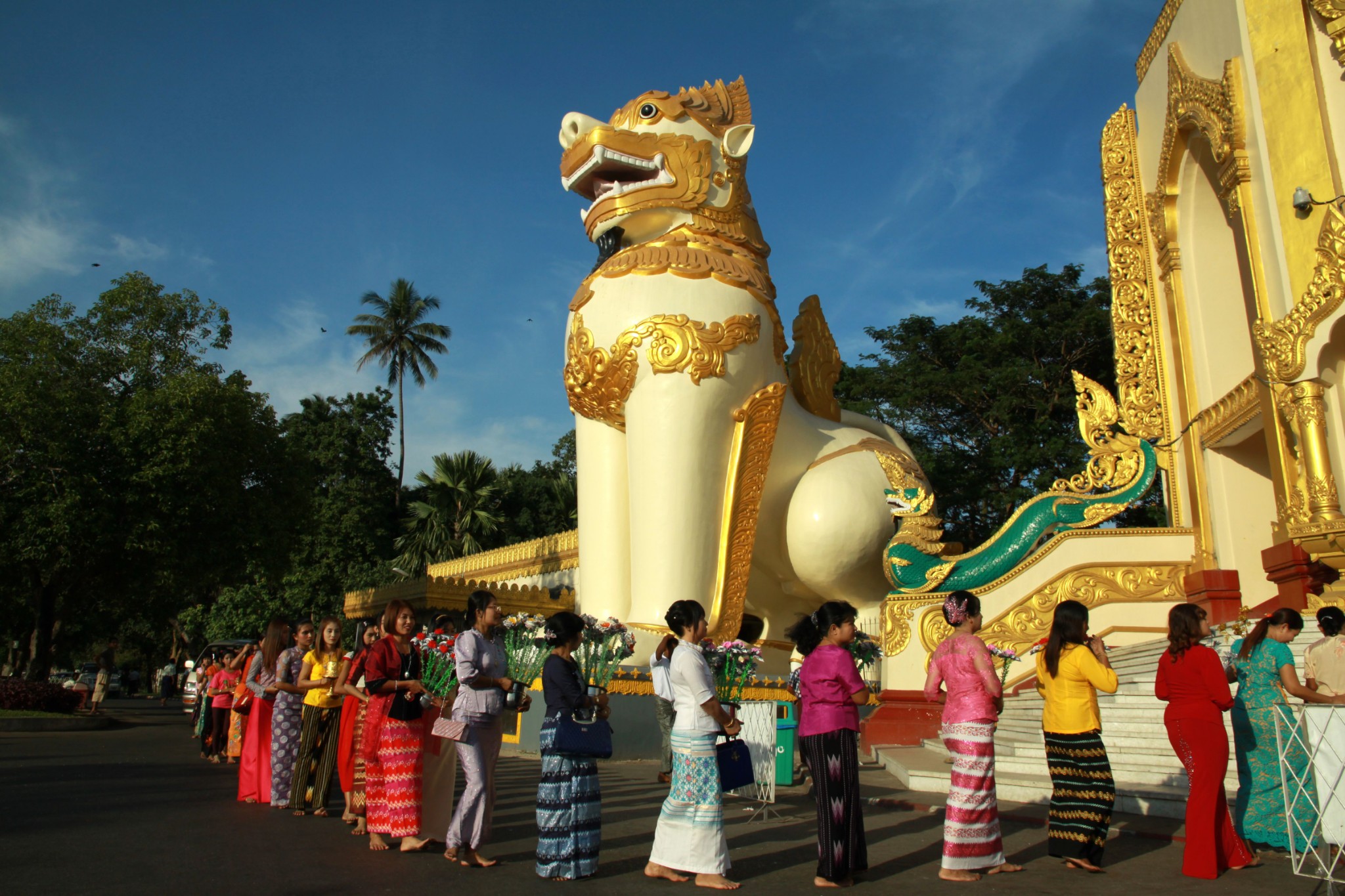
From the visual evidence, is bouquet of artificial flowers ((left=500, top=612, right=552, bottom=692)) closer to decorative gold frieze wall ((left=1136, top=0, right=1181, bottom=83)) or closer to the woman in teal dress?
the woman in teal dress

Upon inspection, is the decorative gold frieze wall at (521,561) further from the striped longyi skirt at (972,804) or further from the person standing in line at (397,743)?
the striped longyi skirt at (972,804)

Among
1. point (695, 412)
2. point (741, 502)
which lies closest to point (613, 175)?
point (695, 412)

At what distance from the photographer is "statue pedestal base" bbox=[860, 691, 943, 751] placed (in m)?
9.67

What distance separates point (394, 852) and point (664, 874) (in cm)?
148

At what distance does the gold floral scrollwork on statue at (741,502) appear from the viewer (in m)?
9.96

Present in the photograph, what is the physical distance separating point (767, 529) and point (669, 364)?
2.31m

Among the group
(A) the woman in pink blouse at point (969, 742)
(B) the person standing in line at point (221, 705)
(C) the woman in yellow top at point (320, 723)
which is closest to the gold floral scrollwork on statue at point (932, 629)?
(A) the woman in pink blouse at point (969, 742)

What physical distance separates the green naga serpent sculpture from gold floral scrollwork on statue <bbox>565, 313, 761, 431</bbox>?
98.4 inches

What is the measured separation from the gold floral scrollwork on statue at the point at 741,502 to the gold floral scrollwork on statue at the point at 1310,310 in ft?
14.7

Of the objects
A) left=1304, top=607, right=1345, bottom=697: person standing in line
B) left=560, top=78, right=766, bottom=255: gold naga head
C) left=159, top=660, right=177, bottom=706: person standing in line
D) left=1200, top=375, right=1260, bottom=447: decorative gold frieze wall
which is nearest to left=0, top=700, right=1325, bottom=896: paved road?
left=1304, top=607, right=1345, bottom=697: person standing in line

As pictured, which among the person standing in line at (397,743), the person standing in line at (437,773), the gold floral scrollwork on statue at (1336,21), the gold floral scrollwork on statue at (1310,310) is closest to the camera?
the person standing in line at (397,743)

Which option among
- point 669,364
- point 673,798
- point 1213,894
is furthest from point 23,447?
point 1213,894

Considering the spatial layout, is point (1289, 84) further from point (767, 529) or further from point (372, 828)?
point (372, 828)

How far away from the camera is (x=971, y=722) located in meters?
4.32
